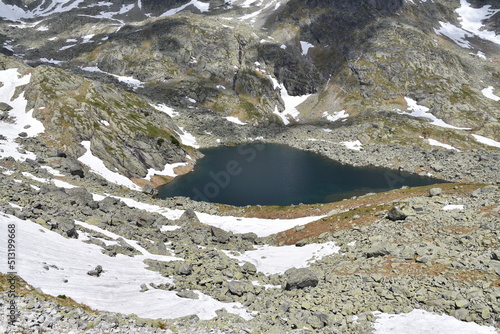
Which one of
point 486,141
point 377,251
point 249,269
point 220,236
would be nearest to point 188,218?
point 220,236

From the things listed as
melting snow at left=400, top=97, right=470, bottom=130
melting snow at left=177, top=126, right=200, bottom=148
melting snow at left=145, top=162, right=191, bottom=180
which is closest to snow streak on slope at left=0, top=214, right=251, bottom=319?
melting snow at left=145, top=162, right=191, bottom=180

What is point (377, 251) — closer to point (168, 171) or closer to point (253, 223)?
point (253, 223)

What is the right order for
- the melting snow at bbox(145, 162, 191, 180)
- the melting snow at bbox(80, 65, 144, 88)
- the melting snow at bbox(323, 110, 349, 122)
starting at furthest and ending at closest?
the melting snow at bbox(80, 65, 144, 88)
the melting snow at bbox(323, 110, 349, 122)
the melting snow at bbox(145, 162, 191, 180)

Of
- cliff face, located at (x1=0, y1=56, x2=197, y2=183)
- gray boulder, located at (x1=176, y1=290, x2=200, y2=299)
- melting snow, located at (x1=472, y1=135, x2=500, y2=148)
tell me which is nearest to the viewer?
gray boulder, located at (x1=176, y1=290, x2=200, y2=299)

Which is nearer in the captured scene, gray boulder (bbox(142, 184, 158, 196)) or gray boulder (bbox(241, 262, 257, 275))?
gray boulder (bbox(241, 262, 257, 275))

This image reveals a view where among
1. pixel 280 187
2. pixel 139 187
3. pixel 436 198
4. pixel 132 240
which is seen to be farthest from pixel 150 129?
pixel 436 198

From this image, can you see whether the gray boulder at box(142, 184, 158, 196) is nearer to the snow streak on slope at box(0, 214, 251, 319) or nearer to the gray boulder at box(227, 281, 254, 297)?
the snow streak on slope at box(0, 214, 251, 319)

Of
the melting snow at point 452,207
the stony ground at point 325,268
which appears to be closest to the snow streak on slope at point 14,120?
the stony ground at point 325,268
